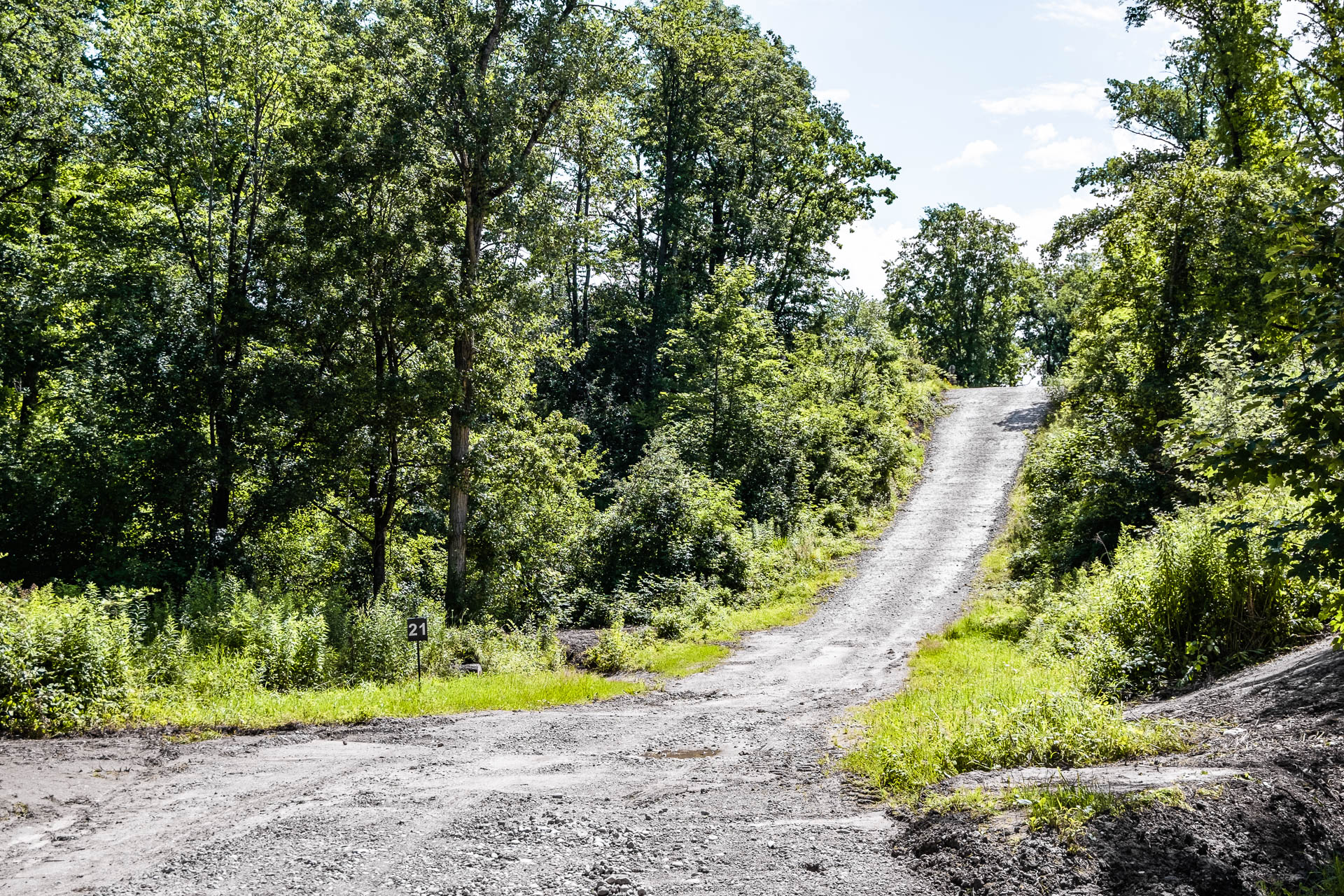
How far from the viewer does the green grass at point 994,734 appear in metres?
6.23

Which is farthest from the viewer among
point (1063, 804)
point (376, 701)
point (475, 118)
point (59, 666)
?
point (475, 118)

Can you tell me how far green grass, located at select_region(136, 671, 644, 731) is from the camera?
9984 millimetres

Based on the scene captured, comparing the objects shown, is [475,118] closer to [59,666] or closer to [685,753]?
[59,666]

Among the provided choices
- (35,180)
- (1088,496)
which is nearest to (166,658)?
(1088,496)

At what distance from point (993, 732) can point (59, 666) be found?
10.1m

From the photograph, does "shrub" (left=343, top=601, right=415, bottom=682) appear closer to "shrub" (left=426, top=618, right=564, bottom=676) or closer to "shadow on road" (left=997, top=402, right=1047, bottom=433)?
"shrub" (left=426, top=618, right=564, bottom=676)

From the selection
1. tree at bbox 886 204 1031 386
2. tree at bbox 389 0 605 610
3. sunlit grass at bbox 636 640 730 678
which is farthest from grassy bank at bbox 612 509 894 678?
tree at bbox 886 204 1031 386

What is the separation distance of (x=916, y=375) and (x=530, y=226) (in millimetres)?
24805

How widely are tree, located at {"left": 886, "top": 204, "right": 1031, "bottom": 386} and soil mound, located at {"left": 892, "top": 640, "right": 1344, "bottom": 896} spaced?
5217cm

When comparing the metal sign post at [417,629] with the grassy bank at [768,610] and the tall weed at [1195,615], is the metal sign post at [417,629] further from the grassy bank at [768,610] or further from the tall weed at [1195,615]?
the tall weed at [1195,615]

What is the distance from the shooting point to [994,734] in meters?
6.73

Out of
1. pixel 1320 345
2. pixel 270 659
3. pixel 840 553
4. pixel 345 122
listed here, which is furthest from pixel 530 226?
pixel 1320 345

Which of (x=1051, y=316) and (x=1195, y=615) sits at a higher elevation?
(x=1051, y=316)

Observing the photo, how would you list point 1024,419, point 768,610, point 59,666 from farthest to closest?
point 1024,419 → point 768,610 → point 59,666
